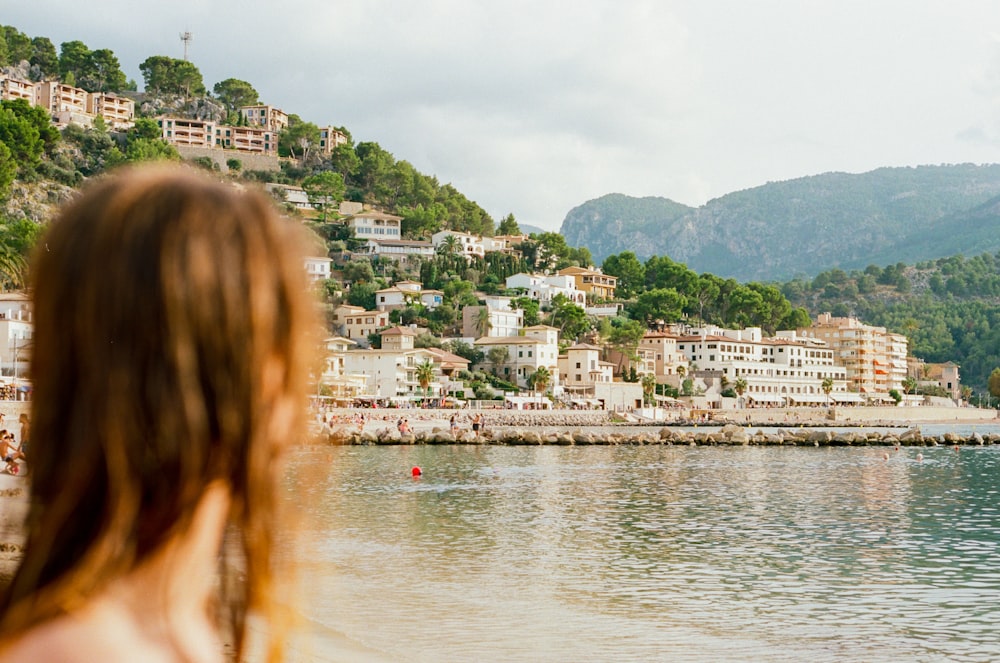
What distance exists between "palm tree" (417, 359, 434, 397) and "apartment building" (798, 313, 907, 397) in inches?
2180

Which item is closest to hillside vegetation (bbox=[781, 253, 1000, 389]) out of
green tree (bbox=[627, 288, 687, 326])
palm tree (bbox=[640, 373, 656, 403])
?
green tree (bbox=[627, 288, 687, 326])

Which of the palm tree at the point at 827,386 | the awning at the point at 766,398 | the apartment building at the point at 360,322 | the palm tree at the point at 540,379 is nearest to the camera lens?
the palm tree at the point at 540,379

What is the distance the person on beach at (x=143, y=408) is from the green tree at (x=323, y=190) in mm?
111524

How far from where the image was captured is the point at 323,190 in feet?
366

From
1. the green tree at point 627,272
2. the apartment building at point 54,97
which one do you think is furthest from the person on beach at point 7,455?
the green tree at point 627,272

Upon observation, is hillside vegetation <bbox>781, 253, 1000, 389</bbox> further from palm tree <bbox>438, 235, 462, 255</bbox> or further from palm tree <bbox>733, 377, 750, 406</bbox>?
palm tree <bbox>438, 235, 462, 255</bbox>

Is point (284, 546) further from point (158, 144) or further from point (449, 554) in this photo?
point (158, 144)

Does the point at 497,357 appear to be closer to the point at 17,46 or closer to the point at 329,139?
the point at 329,139

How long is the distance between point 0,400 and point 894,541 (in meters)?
36.8

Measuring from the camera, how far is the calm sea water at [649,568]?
920 centimetres

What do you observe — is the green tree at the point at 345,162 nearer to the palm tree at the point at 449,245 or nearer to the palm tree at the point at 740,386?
the palm tree at the point at 449,245

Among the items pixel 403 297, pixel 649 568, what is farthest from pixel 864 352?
pixel 649 568

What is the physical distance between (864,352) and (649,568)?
10710 centimetres

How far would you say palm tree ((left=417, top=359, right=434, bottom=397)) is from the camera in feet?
234
